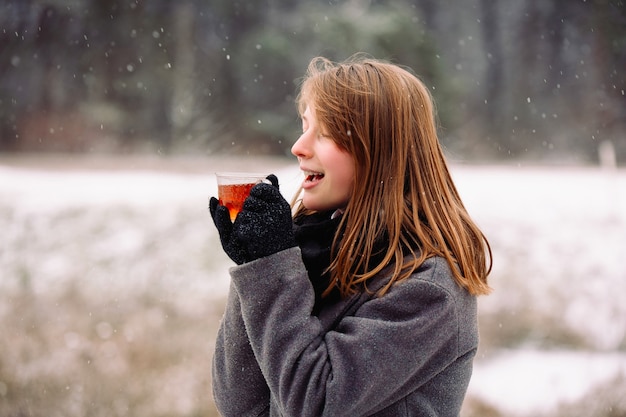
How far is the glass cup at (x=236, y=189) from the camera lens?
4.06 ft

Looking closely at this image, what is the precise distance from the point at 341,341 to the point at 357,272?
19 centimetres

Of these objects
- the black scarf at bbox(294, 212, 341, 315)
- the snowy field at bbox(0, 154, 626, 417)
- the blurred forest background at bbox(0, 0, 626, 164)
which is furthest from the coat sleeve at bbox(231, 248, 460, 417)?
the blurred forest background at bbox(0, 0, 626, 164)

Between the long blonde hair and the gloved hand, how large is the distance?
138 mm

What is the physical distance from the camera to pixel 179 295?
17.7ft

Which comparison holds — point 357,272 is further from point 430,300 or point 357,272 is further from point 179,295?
point 179,295

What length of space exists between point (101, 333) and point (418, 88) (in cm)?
437

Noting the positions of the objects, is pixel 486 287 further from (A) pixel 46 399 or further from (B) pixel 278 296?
(A) pixel 46 399

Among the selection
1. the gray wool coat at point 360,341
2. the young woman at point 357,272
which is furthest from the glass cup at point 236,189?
the gray wool coat at point 360,341

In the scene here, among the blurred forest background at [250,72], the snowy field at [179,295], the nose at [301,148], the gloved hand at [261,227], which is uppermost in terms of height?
the nose at [301,148]

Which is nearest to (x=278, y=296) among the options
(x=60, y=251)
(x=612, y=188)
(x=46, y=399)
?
(x=46, y=399)

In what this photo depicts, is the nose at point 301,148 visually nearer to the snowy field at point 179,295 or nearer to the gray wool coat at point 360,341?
the gray wool coat at point 360,341

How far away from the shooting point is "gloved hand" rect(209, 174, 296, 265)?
1.15 metres

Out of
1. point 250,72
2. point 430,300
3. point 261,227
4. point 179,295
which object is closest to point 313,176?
point 261,227

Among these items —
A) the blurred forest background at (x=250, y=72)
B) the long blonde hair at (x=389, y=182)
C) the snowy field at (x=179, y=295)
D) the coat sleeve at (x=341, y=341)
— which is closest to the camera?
the coat sleeve at (x=341, y=341)
